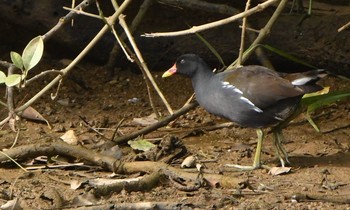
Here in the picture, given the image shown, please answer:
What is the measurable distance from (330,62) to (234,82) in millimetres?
1691

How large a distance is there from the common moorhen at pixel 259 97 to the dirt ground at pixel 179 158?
0.95 feet

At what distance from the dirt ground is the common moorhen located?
0.29m

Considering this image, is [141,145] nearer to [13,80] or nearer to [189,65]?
[189,65]

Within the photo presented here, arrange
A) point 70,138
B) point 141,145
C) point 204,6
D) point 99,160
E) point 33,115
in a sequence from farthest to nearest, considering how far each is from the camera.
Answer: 1. point 204,6
2. point 33,115
3. point 70,138
4. point 141,145
5. point 99,160

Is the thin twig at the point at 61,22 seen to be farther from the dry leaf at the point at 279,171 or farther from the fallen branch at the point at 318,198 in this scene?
the fallen branch at the point at 318,198

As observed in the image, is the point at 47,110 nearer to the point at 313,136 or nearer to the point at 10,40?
the point at 10,40

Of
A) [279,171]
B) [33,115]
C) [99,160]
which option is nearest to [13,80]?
[99,160]

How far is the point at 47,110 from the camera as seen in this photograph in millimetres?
7578

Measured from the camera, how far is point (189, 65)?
6.91m

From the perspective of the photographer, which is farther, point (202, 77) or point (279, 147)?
point (202, 77)

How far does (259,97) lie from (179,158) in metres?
0.70

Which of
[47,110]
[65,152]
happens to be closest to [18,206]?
[65,152]

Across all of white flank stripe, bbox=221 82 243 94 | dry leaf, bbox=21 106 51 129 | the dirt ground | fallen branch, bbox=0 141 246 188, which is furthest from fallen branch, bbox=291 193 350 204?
dry leaf, bbox=21 106 51 129

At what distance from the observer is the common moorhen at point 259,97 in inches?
244
